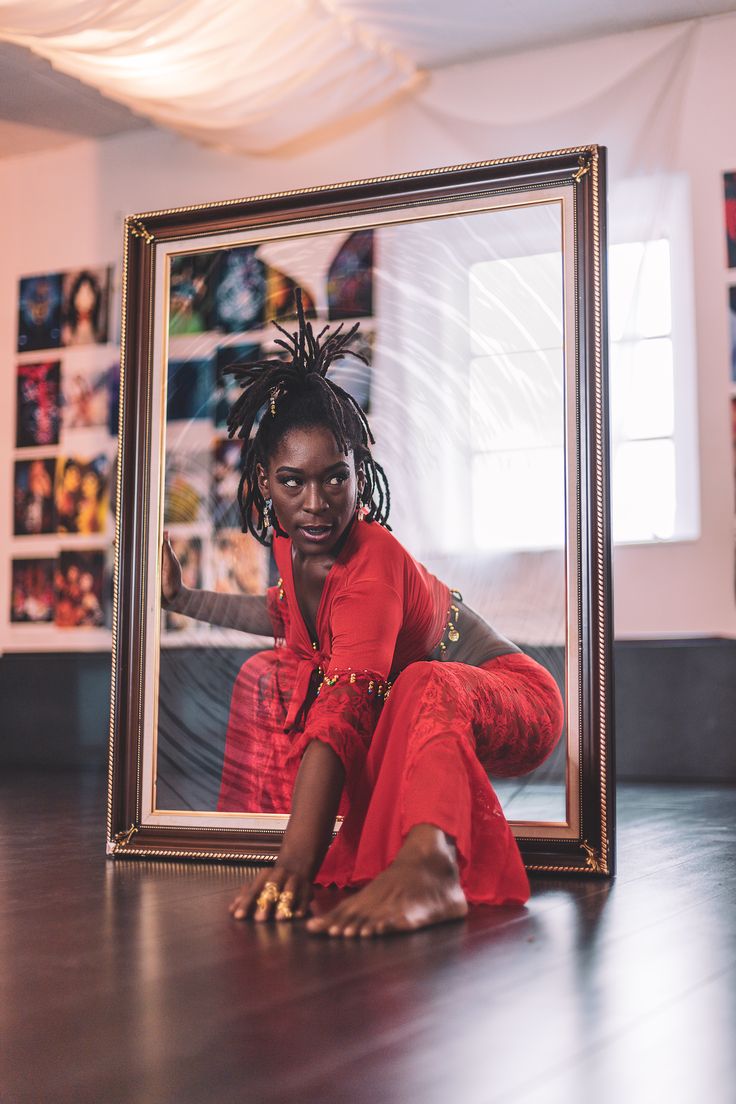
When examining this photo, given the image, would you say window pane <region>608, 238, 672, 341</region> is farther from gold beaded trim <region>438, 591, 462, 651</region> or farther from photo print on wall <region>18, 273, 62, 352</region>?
photo print on wall <region>18, 273, 62, 352</region>

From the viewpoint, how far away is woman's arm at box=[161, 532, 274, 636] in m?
2.56

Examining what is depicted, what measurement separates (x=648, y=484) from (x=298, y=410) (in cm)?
248

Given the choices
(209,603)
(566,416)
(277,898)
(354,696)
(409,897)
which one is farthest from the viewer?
(209,603)

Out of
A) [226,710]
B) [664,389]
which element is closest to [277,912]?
[226,710]

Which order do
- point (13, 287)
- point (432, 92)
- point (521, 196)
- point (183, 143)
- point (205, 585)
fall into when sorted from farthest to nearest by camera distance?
point (13, 287)
point (183, 143)
point (432, 92)
point (205, 585)
point (521, 196)

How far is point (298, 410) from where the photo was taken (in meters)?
2.33

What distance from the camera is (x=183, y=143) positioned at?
5.44m

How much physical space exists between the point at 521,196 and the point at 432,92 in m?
2.81

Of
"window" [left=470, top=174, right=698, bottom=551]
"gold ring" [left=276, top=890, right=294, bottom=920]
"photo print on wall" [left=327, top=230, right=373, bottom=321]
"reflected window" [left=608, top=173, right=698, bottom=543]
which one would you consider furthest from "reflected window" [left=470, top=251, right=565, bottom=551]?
"reflected window" [left=608, top=173, right=698, bottom=543]

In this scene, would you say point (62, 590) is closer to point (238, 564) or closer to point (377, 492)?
point (238, 564)

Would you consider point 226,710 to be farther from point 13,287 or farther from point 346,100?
point 13,287

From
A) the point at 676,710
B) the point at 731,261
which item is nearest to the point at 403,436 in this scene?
the point at 676,710

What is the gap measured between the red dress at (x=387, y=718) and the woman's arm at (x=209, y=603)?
0.18ft

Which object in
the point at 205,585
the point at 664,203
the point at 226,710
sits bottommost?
the point at 226,710
